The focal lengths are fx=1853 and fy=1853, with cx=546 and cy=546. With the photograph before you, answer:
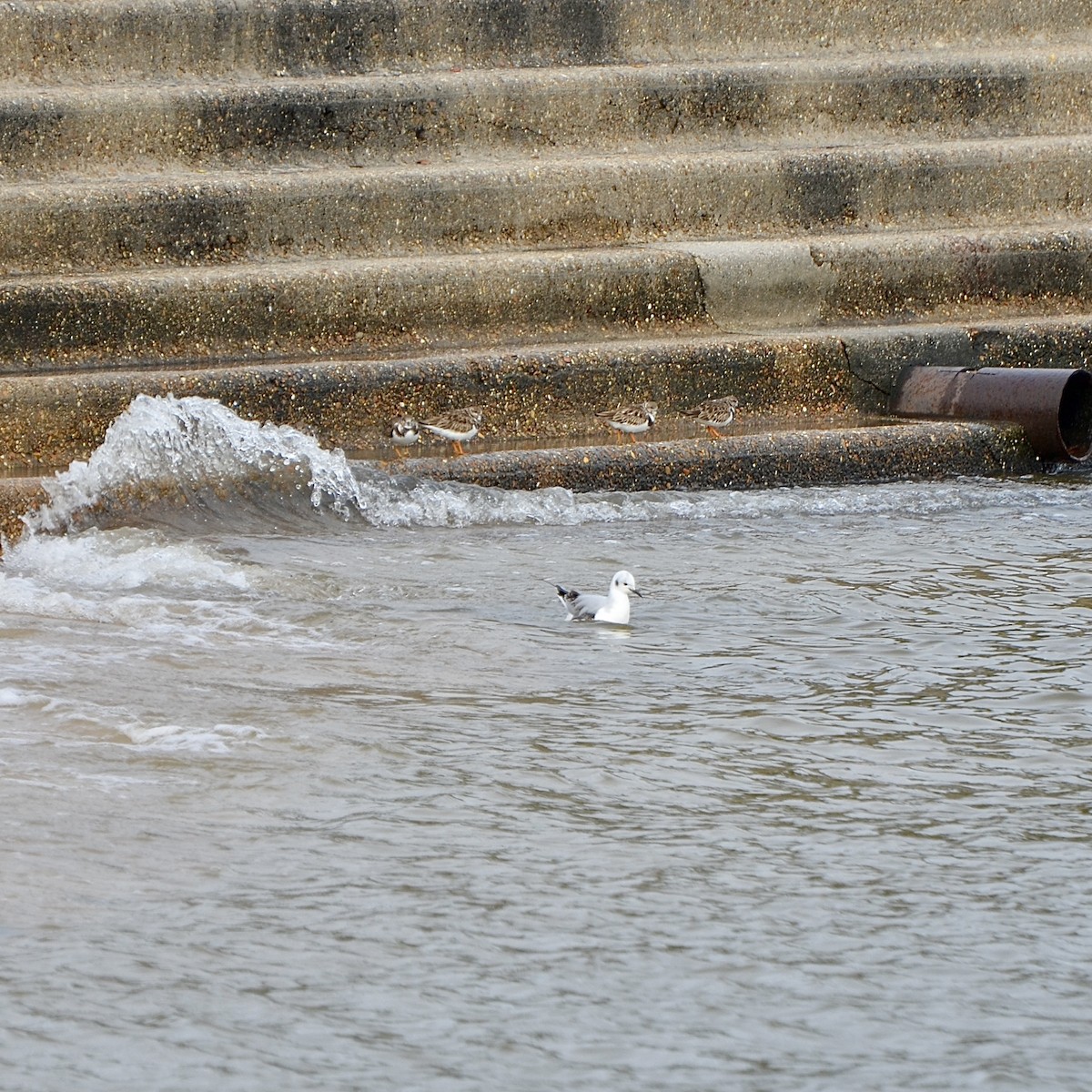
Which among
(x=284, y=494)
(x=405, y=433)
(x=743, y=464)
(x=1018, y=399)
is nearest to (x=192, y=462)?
(x=284, y=494)

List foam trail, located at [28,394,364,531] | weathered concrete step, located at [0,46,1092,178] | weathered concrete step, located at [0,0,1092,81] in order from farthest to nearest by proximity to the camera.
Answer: weathered concrete step, located at [0,0,1092,81], weathered concrete step, located at [0,46,1092,178], foam trail, located at [28,394,364,531]

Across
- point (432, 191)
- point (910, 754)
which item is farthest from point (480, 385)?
point (910, 754)

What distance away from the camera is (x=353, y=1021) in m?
2.97

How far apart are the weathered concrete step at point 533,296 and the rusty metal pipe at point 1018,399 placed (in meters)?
0.95

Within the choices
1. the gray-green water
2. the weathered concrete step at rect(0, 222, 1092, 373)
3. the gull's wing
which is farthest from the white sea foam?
the weathered concrete step at rect(0, 222, 1092, 373)

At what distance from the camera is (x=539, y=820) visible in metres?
3.88

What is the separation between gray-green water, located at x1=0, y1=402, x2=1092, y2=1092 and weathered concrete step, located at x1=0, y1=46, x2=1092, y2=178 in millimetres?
4029

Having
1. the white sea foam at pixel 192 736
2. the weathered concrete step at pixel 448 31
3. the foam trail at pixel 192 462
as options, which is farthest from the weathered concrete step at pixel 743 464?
the weathered concrete step at pixel 448 31

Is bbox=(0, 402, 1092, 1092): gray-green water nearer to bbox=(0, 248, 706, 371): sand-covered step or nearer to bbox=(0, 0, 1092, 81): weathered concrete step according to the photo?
bbox=(0, 248, 706, 371): sand-covered step

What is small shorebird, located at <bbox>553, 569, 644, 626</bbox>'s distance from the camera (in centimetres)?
543

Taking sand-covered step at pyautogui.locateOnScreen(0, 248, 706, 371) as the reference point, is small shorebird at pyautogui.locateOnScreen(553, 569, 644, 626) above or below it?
below

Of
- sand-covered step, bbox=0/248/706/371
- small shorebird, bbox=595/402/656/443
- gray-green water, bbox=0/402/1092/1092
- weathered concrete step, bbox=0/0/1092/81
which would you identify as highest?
weathered concrete step, bbox=0/0/1092/81

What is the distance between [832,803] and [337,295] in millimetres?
5621

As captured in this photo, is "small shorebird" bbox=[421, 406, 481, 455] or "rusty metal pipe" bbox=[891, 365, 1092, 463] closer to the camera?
"small shorebird" bbox=[421, 406, 481, 455]
